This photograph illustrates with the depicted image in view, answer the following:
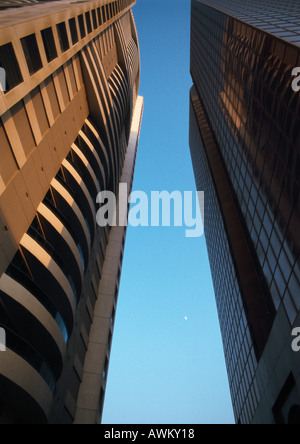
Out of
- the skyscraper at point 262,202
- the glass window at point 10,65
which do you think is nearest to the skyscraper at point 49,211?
the glass window at point 10,65

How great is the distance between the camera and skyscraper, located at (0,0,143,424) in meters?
15.2

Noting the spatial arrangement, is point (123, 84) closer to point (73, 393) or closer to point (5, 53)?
point (5, 53)

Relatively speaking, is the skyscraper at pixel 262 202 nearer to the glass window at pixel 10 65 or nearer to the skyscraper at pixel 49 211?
the skyscraper at pixel 49 211

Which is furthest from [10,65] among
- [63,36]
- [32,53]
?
[63,36]

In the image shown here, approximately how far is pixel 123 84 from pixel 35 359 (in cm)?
4469

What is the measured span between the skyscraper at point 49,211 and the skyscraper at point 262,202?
567 inches

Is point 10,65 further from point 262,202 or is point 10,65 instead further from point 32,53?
point 262,202

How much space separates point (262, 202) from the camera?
94.2 ft

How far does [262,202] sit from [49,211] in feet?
62.1

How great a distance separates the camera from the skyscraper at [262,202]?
21656 mm

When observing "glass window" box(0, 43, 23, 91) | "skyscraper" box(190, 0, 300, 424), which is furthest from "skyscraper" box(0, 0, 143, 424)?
"skyscraper" box(190, 0, 300, 424)

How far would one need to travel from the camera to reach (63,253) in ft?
69.8

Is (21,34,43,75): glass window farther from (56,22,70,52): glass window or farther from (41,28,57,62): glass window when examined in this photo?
(56,22,70,52): glass window

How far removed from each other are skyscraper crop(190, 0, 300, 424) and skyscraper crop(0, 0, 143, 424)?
14.4 metres
